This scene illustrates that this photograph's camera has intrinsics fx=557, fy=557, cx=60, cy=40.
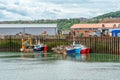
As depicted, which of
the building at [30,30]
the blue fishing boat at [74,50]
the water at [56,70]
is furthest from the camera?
the building at [30,30]

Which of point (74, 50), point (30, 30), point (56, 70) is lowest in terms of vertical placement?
point (56, 70)

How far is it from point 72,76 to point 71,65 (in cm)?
1508

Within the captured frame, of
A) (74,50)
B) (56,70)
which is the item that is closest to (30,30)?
(74,50)

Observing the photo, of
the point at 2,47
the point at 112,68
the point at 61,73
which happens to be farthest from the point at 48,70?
the point at 2,47

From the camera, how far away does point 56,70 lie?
7375 cm

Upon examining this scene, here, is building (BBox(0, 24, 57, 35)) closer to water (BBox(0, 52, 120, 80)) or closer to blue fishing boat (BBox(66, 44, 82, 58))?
blue fishing boat (BBox(66, 44, 82, 58))

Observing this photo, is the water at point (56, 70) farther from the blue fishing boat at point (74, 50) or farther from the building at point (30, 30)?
the building at point (30, 30)

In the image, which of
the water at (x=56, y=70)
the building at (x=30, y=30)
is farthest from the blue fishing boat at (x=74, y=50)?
the building at (x=30, y=30)

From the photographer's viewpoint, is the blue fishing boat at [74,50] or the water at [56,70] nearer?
the water at [56,70]

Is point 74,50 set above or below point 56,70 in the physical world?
above

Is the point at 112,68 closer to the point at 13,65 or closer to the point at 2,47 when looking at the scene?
the point at 13,65

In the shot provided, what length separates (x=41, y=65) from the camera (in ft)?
266

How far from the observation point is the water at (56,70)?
2566 inches

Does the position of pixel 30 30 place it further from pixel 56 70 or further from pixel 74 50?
pixel 56 70
